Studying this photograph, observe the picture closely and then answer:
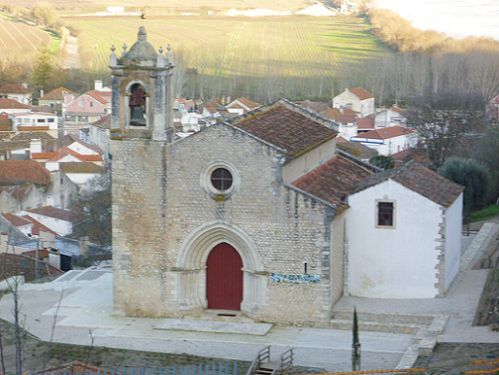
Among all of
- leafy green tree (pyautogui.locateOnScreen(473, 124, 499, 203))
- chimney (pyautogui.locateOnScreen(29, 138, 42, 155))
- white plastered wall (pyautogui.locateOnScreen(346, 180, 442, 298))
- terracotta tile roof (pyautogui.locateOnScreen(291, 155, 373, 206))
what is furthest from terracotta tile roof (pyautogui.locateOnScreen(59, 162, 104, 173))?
white plastered wall (pyautogui.locateOnScreen(346, 180, 442, 298))

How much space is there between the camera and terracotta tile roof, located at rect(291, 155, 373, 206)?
34.3 metres

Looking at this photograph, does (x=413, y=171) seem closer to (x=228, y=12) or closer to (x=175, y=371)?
(x=175, y=371)

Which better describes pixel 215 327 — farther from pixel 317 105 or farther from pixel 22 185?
pixel 317 105

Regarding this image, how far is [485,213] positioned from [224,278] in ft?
60.5

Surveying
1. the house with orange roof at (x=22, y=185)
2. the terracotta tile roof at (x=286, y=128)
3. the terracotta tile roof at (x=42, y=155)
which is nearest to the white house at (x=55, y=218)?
the house with orange roof at (x=22, y=185)

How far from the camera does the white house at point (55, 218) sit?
58812 mm

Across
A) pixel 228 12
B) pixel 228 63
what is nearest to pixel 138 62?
pixel 228 63

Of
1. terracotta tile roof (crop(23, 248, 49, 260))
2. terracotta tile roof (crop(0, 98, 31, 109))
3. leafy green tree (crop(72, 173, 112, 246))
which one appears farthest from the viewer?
terracotta tile roof (crop(0, 98, 31, 109))

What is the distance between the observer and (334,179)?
36094 millimetres

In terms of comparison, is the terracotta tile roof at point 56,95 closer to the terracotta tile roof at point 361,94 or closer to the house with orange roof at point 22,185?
the terracotta tile roof at point 361,94

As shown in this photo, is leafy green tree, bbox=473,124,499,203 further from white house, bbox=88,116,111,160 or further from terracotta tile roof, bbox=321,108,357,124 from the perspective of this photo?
white house, bbox=88,116,111,160

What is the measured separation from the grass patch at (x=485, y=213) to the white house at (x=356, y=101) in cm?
5535

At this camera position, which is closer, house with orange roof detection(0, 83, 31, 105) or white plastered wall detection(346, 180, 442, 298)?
white plastered wall detection(346, 180, 442, 298)

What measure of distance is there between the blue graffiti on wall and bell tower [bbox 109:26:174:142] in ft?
15.2
